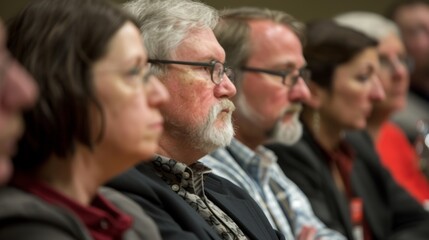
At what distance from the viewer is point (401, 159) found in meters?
5.14

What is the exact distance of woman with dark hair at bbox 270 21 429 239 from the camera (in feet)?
13.3

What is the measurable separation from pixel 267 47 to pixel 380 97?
939mm

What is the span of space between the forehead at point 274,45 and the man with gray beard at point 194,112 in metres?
0.88

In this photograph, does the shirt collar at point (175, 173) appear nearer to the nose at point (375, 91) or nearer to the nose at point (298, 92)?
the nose at point (298, 92)

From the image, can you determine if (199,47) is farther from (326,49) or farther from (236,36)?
(326,49)

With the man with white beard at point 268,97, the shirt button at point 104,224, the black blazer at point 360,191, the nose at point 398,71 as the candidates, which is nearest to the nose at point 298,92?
the man with white beard at point 268,97

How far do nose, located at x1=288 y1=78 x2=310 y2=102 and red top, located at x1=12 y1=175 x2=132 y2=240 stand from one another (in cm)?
178

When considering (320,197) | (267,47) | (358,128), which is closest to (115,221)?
(267,47)

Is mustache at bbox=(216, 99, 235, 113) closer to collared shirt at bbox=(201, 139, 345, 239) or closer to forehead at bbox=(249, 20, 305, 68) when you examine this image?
collared shirt at bbox=(201, 139, 345, 239)

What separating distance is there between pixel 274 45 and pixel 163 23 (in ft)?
3.55

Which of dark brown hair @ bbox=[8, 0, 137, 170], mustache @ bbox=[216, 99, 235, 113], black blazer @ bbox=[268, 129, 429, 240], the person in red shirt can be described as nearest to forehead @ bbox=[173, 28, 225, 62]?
mustache @ bbox=[216, 99, 235, 113]

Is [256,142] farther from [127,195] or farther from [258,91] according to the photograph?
[127,195]

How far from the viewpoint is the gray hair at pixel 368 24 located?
4.58m

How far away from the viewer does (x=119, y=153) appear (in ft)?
6.54
